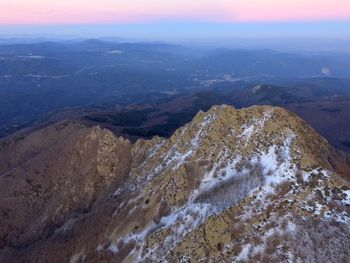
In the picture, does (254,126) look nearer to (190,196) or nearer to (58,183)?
(190,196)

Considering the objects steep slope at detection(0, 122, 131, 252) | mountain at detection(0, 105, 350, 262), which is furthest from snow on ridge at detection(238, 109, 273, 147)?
steep slope at detection(0, 122, 131, 252)

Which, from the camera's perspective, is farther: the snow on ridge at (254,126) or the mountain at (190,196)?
the snow on ridge at (254,126)

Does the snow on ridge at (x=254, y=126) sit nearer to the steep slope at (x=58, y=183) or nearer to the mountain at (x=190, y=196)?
the mountain at (x=190, y=196)

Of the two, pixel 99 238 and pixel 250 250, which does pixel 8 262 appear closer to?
pixel 99 238

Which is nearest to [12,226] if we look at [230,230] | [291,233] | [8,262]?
[8,262]

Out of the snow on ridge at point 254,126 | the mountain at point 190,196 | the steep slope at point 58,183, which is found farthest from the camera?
the steep slope at point 58,183

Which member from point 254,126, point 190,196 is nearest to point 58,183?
point 190,196

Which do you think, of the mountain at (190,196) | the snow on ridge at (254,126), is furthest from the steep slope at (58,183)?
the snow on ridge at (254,126)

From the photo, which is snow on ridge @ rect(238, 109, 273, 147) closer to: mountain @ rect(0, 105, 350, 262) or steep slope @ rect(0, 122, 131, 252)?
mountain @ rect(0, 105, 350, 262)
